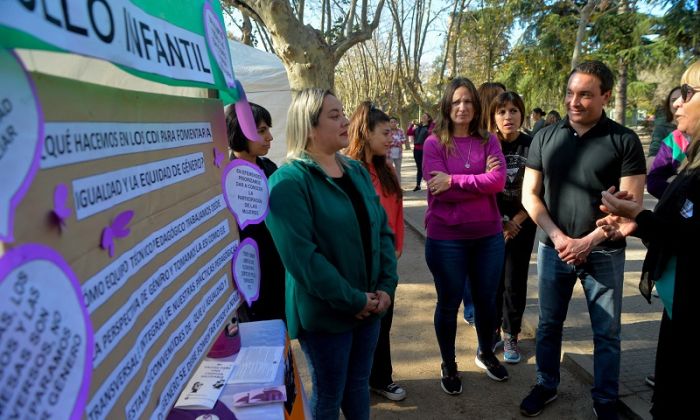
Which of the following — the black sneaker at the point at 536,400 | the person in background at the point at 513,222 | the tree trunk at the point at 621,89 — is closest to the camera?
the black sneaker at the point at 536,400

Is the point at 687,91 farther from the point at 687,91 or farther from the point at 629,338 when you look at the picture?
the point at 629,338

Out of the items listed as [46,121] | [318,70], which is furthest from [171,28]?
[318,70]

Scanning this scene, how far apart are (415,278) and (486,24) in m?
15.9

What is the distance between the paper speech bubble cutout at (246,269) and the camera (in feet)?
4.76

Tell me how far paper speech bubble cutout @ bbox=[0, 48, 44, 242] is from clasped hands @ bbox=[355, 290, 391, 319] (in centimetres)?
142

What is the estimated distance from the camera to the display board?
604mm

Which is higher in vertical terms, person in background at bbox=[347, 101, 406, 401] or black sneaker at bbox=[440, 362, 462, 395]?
person in background at bbox=[347, 101, 406, 401]

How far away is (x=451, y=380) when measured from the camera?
2.93 meters

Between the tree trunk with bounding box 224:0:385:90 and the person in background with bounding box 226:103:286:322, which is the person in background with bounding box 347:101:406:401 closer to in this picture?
the person in background with bounding box 226:103:286:322

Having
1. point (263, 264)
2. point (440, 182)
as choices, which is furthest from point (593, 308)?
point (263, 264)

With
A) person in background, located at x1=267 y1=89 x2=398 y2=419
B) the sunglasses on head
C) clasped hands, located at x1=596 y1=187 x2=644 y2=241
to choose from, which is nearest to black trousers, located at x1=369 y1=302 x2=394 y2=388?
person in background, located at x1=267 y1=89 x2=398 y2=419

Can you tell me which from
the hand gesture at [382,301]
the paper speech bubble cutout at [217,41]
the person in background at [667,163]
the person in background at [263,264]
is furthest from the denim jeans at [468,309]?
the paper speech bubble cutout at [217,41]

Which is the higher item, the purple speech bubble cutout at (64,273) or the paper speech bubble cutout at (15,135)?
the paper speech bubble cutout at (15,135)

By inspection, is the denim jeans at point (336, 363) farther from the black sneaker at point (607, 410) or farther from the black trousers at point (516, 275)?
the black trousers at point (516, 275)
